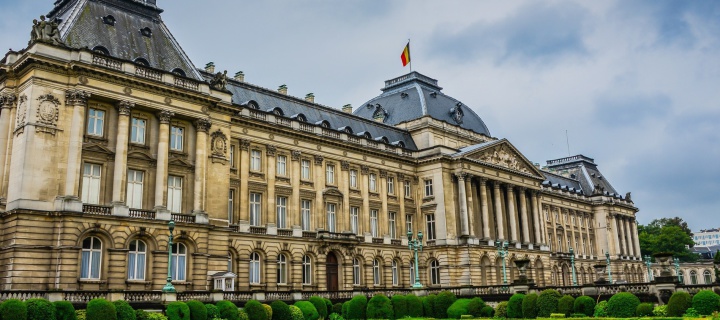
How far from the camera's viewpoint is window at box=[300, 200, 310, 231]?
176 feet

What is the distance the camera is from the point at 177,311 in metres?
30.8

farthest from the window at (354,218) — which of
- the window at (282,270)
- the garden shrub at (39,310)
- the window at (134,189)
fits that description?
the garden shrub at (39,310)

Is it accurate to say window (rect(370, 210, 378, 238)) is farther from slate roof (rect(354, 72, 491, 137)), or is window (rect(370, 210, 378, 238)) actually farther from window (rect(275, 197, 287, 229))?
slate roof (rect(354, 72, 491, 137))

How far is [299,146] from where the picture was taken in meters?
54.8

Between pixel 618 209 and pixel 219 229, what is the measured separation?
241ft

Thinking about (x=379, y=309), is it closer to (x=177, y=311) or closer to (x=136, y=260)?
(x=177, y=311)

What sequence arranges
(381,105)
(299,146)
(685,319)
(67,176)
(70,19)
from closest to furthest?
(685,319)
(67,176)
(70,19)
(299,146)
(381,105)

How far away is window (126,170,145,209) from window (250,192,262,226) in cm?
1068

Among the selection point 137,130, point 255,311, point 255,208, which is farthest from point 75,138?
point 255,208

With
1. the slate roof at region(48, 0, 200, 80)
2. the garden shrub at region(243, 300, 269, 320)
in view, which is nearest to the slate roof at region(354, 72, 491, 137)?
the slate roof at region(48, 0, 200, 80)

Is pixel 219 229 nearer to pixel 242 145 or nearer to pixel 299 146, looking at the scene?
pixel 242 145

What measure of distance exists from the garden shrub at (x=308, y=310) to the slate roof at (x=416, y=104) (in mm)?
35494

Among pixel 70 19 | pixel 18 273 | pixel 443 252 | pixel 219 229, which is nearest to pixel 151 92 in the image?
pixel 70 19

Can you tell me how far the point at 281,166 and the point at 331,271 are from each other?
984cm
